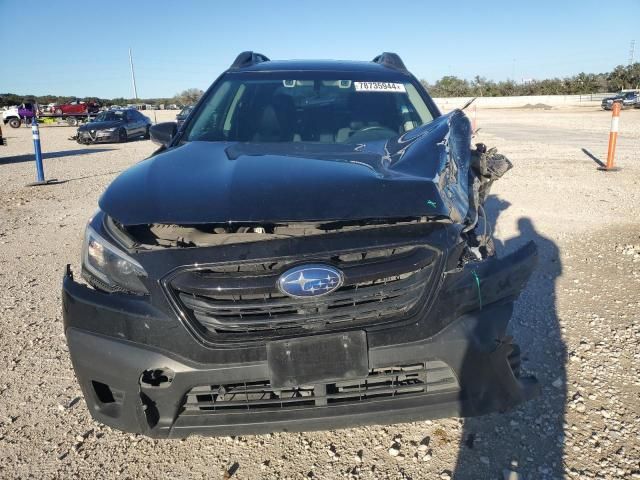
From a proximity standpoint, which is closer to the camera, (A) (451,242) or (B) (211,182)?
(A) (451,242)

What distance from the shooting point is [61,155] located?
17094mm

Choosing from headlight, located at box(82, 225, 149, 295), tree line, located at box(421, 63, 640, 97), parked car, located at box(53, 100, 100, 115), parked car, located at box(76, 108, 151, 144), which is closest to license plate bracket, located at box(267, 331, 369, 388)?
headlight, located at box(82, 225, 149, 295)

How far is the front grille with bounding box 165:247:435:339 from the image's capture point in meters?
1.84

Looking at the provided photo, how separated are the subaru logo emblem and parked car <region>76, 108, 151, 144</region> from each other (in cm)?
2014

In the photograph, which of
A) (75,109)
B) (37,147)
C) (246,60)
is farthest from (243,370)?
(75,109)

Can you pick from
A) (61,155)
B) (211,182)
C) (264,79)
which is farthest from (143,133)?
(211,182)

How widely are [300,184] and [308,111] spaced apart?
4.86 feet

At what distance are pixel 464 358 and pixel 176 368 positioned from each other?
3.50 feet

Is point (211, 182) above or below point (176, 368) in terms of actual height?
above

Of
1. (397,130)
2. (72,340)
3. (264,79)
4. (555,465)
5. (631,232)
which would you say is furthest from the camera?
(631,232)

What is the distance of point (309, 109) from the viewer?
3.44 m

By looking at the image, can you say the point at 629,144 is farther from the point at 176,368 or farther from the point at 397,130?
the point at 176,368

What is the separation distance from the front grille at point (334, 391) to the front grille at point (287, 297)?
0.22m

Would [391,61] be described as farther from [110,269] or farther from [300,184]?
[110,269]
